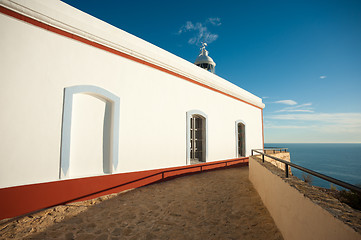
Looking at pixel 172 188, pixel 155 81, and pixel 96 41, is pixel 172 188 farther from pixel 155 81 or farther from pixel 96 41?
pixel 96 41

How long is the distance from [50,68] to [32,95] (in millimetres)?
634

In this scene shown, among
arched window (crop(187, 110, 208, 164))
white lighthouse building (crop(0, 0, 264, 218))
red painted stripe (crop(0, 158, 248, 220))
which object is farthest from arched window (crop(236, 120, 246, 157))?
red painted stripe (crop(0, 158, 248, 220))

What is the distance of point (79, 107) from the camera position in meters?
3.85

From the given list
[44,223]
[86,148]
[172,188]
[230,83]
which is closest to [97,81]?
[86,148]

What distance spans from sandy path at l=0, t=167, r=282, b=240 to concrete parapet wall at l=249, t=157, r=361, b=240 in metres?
0.31

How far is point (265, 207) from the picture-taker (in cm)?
346

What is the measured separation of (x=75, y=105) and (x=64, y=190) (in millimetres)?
1737

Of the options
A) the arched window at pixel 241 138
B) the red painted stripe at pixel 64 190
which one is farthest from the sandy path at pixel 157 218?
the arched window at pixel 241 138

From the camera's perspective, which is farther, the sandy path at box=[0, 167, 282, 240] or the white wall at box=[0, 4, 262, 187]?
the white wall at box=[0, 4, 262, 187]

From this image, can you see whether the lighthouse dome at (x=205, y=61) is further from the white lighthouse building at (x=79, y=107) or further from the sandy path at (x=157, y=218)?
the sandy path at (x=157, y=218)

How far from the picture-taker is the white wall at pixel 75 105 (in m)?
3.10

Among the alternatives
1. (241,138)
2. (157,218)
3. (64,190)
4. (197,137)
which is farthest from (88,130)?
(241,138)

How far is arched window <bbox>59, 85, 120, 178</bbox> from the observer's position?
3.58m

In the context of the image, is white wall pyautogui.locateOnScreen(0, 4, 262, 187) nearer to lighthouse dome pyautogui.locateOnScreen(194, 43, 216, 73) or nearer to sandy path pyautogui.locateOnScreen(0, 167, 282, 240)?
sandy path pyautogui.locateOnScreen(0, 167, 282, 240)
